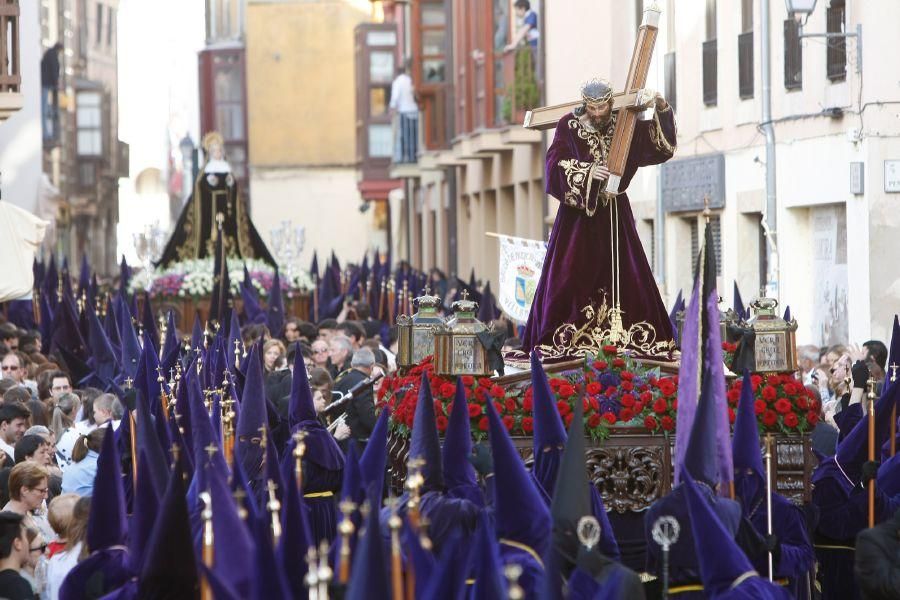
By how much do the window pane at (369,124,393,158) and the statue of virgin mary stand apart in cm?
2152

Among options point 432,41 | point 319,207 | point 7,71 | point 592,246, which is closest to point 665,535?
point 592,246

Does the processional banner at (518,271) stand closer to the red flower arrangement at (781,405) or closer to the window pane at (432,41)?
the red flower arrangement at (781,405)

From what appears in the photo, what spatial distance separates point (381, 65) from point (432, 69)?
11.8 metres

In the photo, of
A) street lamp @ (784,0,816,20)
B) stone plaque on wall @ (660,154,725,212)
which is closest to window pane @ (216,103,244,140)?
stone plaque on wall @ (660,154,725,212)

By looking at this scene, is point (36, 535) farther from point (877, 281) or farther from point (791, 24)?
point (791, 24)

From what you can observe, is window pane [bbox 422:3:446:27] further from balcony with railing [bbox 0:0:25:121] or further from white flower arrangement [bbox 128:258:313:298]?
balcony with railing [bbox 0:0:25:121]

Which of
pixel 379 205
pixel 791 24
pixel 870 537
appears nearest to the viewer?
pixel 870 537

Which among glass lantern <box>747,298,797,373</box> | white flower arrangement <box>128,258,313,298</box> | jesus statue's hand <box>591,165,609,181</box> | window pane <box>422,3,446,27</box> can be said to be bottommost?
glass lantern <box>747,298,797,373</box>

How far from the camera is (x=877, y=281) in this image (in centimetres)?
1798

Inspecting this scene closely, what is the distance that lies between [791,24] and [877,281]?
3.16 metres

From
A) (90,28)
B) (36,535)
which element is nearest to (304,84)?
(90,28)

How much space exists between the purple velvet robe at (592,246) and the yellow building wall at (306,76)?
46.0 m

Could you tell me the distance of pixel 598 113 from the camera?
11.2 m

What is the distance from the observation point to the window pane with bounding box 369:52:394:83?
4972 centimetres
